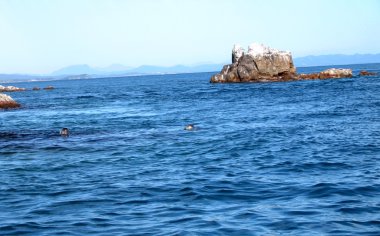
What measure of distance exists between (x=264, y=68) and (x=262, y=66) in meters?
0.76

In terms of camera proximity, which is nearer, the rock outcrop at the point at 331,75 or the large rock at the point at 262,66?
the large rock at the point at 262,66

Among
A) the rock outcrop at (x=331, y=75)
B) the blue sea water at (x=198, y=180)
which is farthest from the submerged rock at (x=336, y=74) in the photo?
the blue sea water at (x=198, y=180)

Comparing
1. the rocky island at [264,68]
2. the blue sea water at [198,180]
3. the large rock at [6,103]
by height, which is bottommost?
the blue sea water at [198,180]

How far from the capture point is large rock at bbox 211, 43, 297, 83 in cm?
9531

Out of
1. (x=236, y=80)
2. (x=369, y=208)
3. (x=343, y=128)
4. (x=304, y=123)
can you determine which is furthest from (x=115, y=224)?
(x=236, y=80)

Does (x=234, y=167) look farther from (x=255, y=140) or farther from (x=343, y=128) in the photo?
(x=343, y=128)

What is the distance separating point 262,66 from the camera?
318 feet

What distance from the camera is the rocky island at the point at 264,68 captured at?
313 feet

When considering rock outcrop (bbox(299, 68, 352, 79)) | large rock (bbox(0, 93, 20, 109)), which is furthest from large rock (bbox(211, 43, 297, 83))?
large rock (bbox(0, 93, 20, 109))

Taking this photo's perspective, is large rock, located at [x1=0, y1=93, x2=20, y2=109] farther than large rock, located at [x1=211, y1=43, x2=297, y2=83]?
No

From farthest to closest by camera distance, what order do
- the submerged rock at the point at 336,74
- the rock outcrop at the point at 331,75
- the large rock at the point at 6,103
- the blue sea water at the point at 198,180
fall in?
the submerged rock at the point at 336,74
the rock outcrop at the point at 331,75
the large rock at the point at 6,103
the blue sea water at the point at 198,180

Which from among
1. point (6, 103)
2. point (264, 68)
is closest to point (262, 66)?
point (264, 68)

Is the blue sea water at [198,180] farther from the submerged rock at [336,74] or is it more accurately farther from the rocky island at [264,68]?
the submerged rock at [336,74]

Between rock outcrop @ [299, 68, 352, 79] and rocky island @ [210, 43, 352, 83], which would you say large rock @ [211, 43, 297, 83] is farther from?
rock outcrop @ [299, 68, 352, 79]
